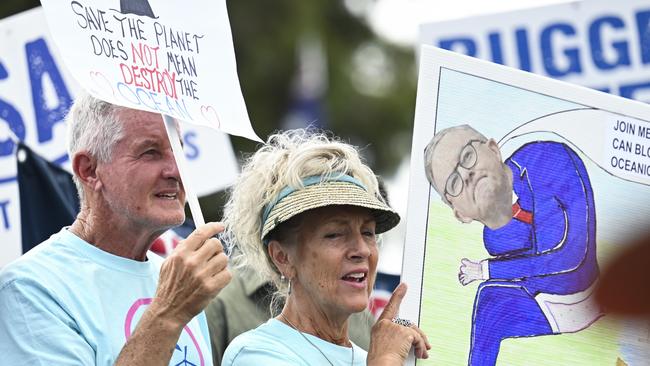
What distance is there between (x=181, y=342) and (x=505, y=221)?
3.23 feet

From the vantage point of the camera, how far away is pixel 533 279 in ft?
9.93

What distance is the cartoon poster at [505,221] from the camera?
9.71ft

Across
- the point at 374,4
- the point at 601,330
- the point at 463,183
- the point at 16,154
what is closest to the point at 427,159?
the point at 463,183

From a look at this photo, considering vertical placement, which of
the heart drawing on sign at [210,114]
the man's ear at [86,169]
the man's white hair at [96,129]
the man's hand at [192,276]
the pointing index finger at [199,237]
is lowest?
the man's hand at [192,276]

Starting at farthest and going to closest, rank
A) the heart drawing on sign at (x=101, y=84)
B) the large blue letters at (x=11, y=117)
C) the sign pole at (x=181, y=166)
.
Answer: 1. the large blue letters at (x=11, y=117)
2. the sign pole at (x=181, y=166)
3. the heart drawing on sign at (x=101, y=84)

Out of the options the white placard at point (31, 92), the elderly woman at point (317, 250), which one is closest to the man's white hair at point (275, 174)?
the elderly woman at point (317, 250)

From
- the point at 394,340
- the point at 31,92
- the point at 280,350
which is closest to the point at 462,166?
the point at 394,340

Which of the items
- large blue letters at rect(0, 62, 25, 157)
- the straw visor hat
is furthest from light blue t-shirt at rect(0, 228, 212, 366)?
large blue letters at rect(0, 62, 25, 157)

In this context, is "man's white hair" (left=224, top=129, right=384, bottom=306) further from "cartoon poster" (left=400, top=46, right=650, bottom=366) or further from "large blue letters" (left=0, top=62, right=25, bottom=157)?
"large blue letters" (left=0, top=62, right=25, bottom=157)

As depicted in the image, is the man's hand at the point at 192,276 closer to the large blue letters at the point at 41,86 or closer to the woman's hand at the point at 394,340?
the woman's hand at the point at 394,340

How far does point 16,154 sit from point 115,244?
1724 mm

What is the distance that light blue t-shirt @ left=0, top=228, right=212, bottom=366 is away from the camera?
2582mm

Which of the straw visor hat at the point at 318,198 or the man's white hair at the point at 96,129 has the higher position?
the man's white hair at the point at 96,129

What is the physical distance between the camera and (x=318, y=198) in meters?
2.84
